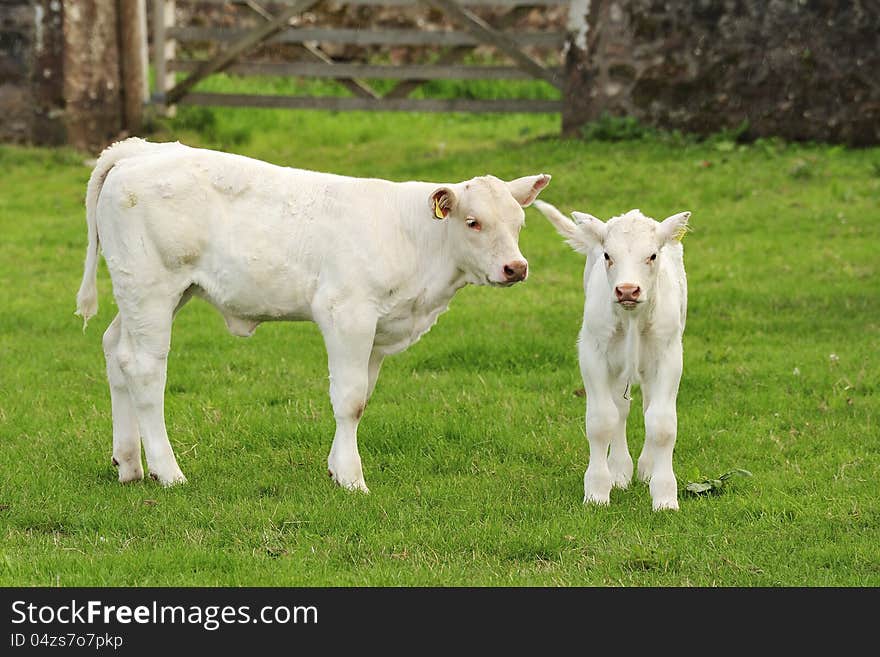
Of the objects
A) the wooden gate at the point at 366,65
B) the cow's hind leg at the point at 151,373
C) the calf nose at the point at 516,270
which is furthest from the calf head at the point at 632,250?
the wooden gate at the point at 366,65

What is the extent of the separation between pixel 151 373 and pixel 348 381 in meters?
1.09

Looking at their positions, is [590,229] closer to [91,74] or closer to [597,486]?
[597,486]

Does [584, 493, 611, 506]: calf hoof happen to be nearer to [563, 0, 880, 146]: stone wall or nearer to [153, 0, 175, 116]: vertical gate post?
[563, 0, 880, 146]: stone wall

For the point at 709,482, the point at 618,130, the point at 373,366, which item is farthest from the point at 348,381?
the point at 618,130

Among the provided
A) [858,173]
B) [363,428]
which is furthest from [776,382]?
[858,173]

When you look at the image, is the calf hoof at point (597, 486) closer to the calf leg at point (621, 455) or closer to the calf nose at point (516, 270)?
the calf leg at point (621, 455)

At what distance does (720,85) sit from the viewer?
17.0m

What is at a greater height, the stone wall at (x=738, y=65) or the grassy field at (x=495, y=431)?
the stone wall at (x=738, y=65)

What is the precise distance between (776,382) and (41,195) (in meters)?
9.59

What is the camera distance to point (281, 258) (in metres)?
7.71

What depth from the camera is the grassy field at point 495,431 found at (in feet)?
21.7

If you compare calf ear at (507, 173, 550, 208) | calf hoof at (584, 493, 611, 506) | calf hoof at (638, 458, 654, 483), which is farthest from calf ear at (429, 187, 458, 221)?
calf hoof at (638, 458, 654, 483)

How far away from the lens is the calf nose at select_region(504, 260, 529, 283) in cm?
739

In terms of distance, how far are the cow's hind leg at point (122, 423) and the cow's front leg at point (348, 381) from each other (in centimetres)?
114
